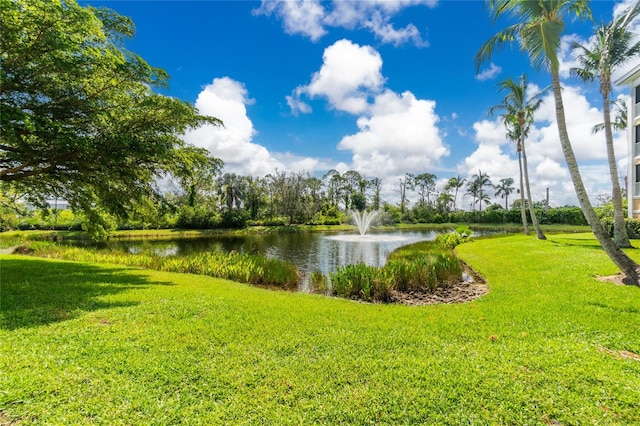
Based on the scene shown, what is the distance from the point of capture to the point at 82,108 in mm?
8633

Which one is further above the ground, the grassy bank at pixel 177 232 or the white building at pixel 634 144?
the white building at pixel 634 144

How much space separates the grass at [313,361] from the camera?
3.12m

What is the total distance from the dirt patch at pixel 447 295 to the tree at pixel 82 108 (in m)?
8.44

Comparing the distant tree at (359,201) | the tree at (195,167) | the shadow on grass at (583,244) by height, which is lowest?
the shadow on grass at (583,244)

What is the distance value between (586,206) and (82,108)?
14119 mm

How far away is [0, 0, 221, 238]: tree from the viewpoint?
679cm

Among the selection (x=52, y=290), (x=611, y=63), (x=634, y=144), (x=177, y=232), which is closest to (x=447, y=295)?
(x=52, y=290)

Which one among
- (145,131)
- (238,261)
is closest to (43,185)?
(145,131)

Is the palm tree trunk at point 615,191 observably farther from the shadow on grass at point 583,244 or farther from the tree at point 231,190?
the tree at point 231,190

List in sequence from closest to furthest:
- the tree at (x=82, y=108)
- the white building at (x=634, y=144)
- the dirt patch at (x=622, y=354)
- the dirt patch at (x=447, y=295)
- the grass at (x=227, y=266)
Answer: the dirt patch at (x=622, y=354)
the tree at (x=82, y=108)
the dirt patch at (x=447, y=295)
the grass at (x=227, y=266)
the white building at (x=634, y=144)

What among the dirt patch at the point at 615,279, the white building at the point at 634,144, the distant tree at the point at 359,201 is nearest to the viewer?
the dirt patch at the point at 615,279

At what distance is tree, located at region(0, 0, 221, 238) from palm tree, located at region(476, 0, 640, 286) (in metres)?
10.3

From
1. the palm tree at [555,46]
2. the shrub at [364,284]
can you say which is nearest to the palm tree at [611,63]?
the palm tree at [555,46]

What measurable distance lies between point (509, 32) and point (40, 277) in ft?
52.5
